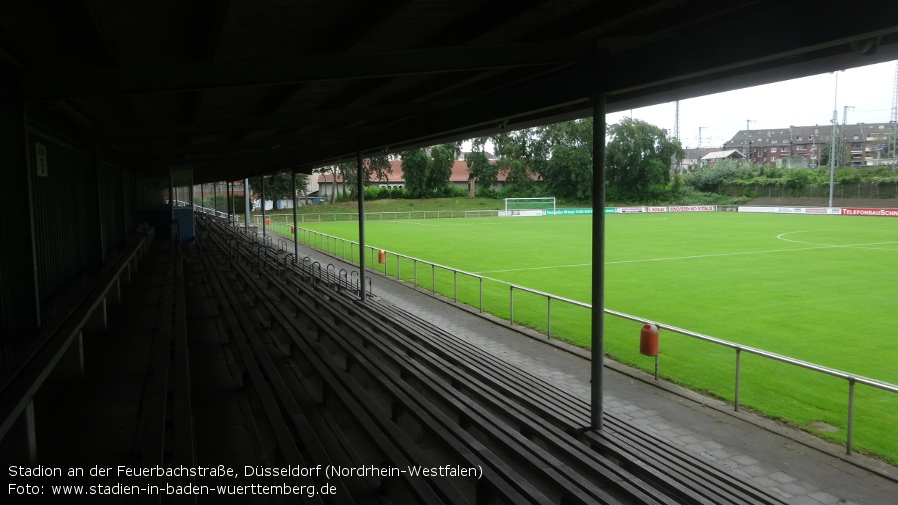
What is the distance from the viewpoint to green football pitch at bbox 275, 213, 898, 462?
8.46 meters

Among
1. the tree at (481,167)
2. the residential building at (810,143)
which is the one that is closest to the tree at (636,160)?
the tree at (481,167)

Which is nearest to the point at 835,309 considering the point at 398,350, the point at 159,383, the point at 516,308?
the point at 516,308

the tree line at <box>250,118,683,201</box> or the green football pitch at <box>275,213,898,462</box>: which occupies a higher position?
the tree line at <box>250,118,683,201</box>

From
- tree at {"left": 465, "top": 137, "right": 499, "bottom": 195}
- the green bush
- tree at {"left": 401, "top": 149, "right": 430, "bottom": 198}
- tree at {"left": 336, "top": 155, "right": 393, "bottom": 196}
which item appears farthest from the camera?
tree at {"left": 465, "top": 137, "right": 499, "bottom": 195}

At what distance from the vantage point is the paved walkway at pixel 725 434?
17.6 ft

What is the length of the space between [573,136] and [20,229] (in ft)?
226

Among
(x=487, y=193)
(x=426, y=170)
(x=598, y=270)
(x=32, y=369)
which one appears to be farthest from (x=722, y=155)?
(x=32, y=369)

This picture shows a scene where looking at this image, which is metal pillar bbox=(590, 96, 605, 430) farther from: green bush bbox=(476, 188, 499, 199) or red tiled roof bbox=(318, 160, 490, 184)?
red tiled roof bbox=(318, 160, 490, 184)

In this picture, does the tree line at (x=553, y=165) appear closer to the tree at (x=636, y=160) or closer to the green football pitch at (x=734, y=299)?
the tree at (x=636, y=160)

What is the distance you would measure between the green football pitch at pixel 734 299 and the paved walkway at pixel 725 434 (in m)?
0.76

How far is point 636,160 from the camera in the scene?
2724 inches

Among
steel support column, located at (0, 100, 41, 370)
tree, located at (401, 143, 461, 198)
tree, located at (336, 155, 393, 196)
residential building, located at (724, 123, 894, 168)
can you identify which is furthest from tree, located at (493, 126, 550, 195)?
steel support column, located at (0, 100, 41, 370)

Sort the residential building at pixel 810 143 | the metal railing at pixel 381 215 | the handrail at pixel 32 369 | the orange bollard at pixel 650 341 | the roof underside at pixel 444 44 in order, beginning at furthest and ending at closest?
1. the residential building at pixel 810 143
2. the metal railing at pixel 381 215
3. the orange bollard at pixel 650 341
4. the roof underside at pixel 444 44
5. the handrail at pixel 32 369

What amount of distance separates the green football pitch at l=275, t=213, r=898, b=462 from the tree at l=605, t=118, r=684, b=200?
3667 centimetres
